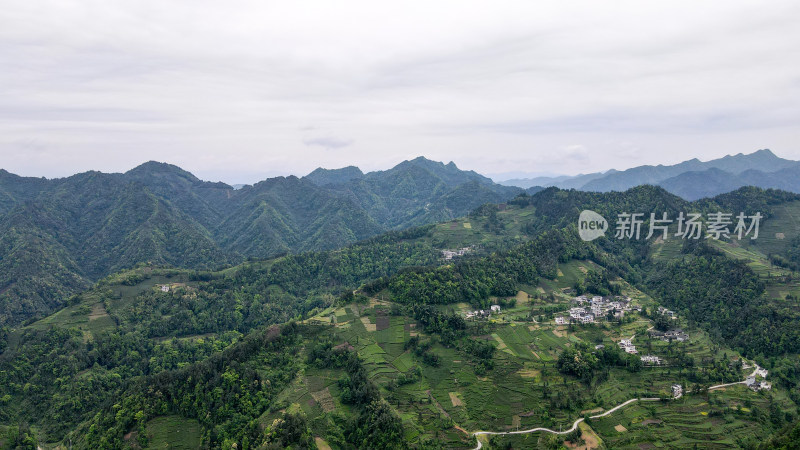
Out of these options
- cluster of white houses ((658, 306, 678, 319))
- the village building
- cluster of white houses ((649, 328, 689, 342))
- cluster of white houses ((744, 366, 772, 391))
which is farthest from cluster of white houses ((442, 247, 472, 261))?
cluster of white houses ((744, 366, 772, 391))

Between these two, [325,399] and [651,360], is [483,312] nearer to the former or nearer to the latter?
[651,360]

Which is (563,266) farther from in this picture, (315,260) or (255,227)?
(255,227)

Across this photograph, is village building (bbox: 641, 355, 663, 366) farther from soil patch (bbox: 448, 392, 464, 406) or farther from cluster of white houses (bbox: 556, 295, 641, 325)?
soil patch (bbox: 448, 392, 464, 406)

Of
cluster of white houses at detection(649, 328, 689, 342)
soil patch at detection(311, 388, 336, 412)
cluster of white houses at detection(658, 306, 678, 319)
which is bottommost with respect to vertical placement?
soil patch at detection(311, 388, 336, 412)
